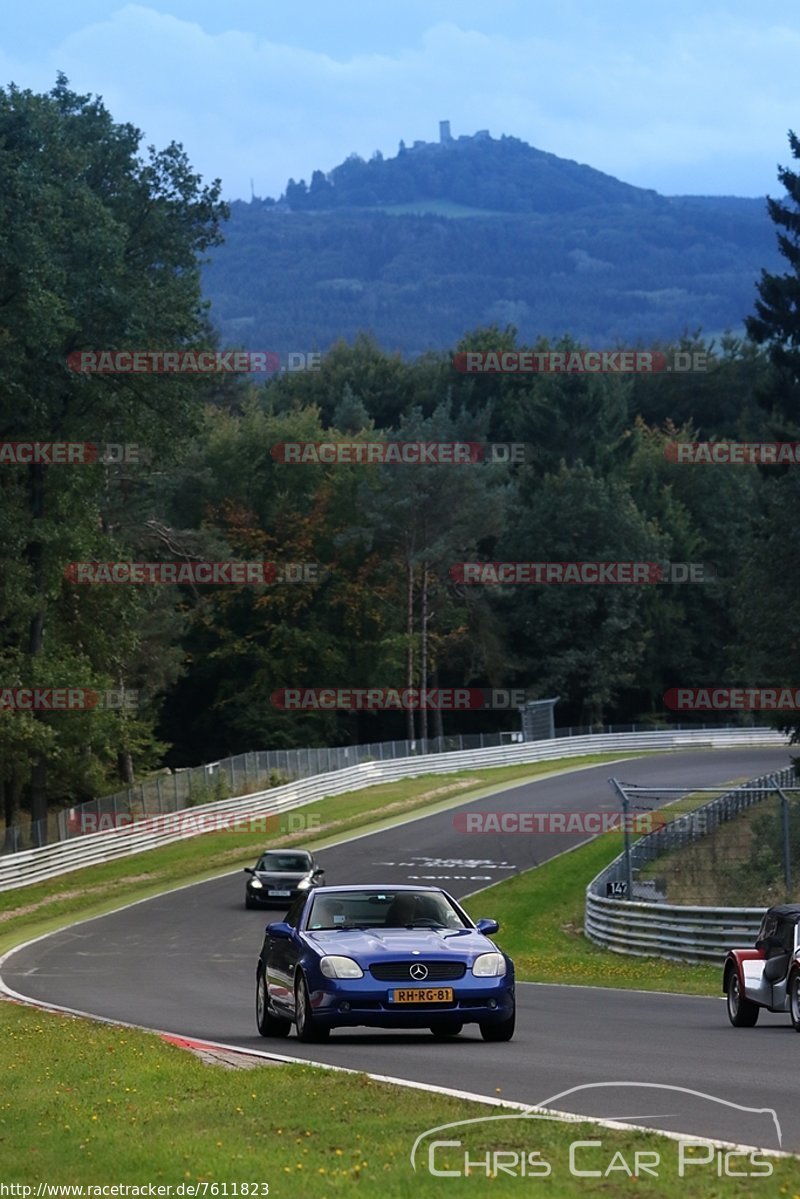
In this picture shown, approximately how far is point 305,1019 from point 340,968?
57 cm

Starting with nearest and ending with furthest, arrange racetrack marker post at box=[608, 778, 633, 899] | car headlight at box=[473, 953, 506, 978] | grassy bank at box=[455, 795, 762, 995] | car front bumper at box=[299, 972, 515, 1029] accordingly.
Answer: car front bumper at box=[299, 972, 515, 1029], car headlight at box=[473, 953, 506, 978], grassy bank at box=[455, 795, 762, 995], racetrack marker post at box=[608, 778, 633, 899]

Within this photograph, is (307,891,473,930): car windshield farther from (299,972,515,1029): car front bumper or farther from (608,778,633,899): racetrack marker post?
(608,778,633,899): racetrack marker post

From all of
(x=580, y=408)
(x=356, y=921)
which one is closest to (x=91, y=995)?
(x=356, y=921)

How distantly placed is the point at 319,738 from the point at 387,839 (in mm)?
38680

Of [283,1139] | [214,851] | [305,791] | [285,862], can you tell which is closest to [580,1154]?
[283,1139]

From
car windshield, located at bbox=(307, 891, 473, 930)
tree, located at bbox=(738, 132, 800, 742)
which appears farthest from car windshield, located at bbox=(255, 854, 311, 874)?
car windshield, located at bbox=(307, 891, 473, 930)

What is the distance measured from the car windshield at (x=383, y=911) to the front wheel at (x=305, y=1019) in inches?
32.0

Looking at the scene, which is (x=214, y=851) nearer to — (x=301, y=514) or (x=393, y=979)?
(x=393, y=979)

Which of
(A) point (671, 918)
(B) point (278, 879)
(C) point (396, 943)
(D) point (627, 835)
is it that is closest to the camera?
(C) point (396, 943)

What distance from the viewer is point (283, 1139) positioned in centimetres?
912

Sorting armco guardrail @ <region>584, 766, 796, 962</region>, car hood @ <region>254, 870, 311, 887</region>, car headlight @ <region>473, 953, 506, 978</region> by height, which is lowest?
car hood @ <region>254, 870, 311, 887</region>

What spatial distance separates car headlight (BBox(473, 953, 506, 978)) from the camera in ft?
47.9

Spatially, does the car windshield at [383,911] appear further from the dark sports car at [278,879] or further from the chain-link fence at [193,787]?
the chain-link fence at [193,787]

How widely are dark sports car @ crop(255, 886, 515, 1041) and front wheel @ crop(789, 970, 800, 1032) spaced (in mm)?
2803
